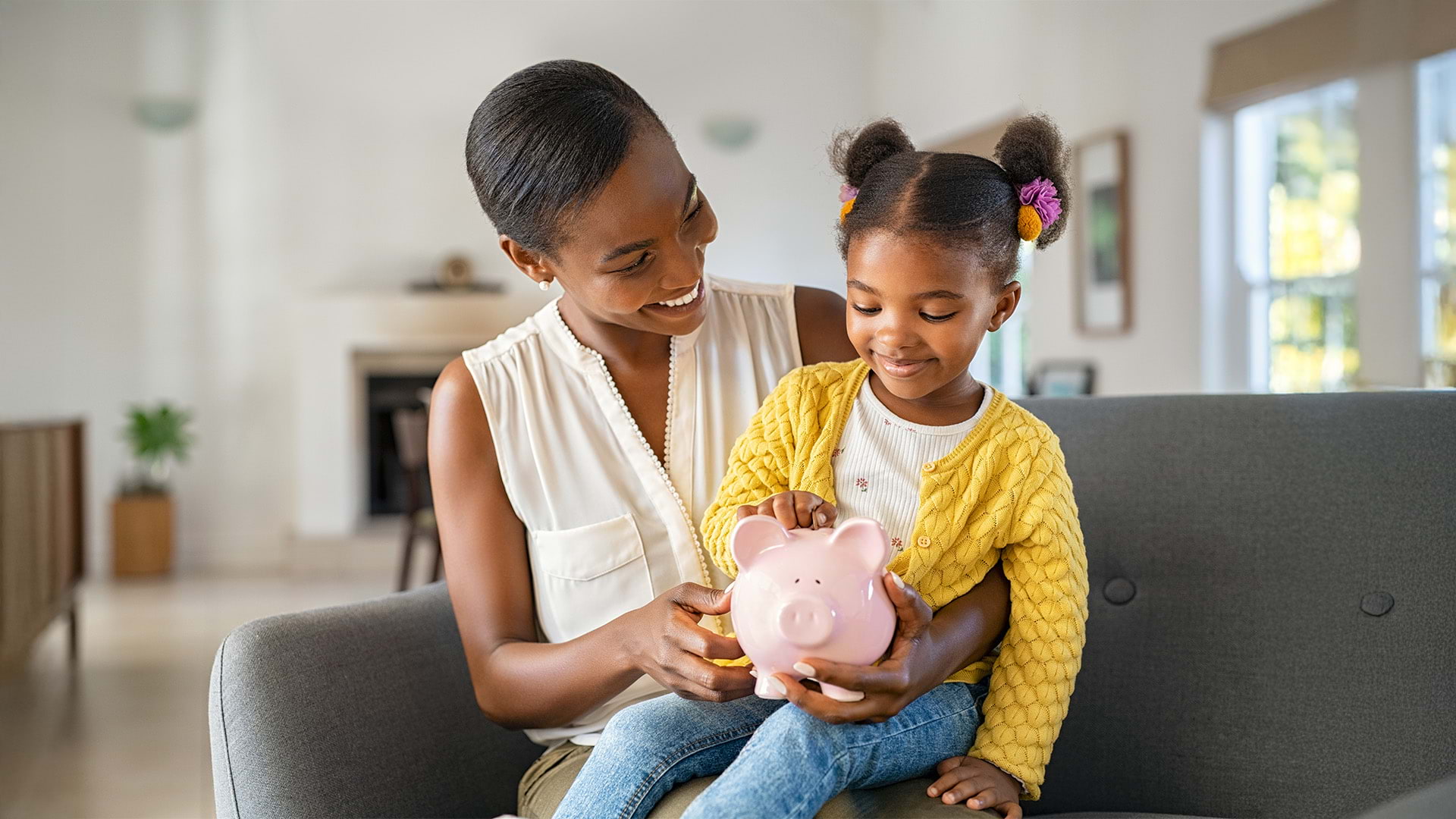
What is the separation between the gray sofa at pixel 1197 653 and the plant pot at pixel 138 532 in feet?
19.3

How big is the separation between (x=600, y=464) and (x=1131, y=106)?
14.9 feet

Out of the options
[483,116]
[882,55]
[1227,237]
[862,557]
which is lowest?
[862,557]

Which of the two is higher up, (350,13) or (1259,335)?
(350,13)

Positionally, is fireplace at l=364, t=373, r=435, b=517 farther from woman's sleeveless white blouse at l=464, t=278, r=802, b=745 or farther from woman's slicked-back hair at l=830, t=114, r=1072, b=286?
woman's slicked-back hair at l=830, t=114, r=1072, b=286

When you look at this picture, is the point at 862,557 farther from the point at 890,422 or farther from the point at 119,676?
the point at 119,676

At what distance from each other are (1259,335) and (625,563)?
4209mm

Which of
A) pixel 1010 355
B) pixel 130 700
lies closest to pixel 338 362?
pixel 130 700

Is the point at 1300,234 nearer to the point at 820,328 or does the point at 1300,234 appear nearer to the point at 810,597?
the point at 820,328

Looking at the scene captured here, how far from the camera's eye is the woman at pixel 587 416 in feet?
4.38

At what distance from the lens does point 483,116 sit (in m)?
1.38

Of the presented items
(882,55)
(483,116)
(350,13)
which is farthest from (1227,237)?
(350,13)

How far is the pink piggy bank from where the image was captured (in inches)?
40.4

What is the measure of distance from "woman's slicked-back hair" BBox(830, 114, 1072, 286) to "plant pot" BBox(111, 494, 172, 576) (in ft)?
21.0

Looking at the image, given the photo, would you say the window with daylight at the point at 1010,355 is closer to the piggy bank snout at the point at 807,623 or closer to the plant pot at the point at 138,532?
the plant pot at the point at 138,532
